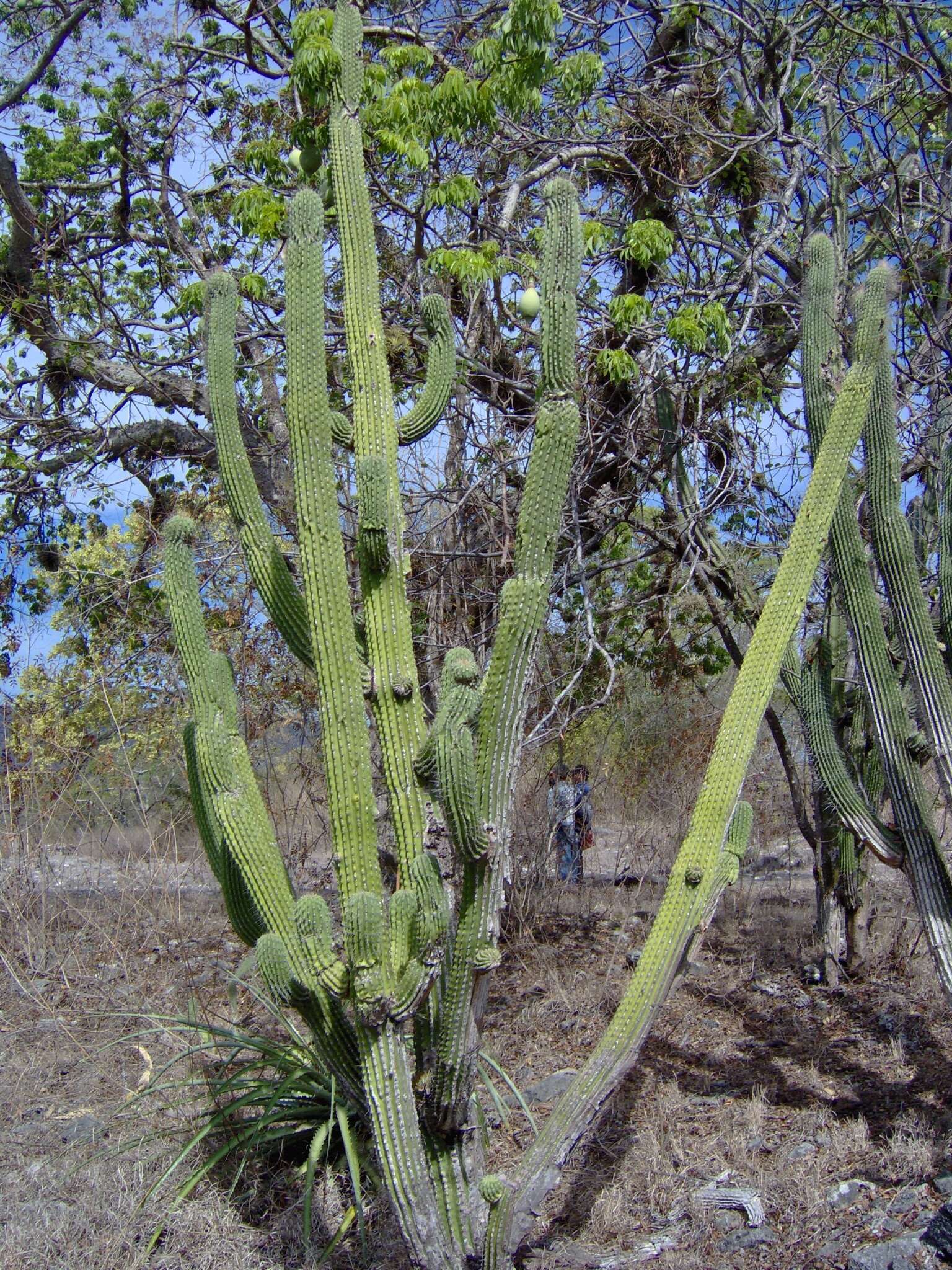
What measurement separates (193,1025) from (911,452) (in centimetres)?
515

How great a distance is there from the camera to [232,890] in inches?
150

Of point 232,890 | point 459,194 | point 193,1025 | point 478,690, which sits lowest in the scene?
point 193,1025

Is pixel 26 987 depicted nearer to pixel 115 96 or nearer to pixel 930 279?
pixel 115 96

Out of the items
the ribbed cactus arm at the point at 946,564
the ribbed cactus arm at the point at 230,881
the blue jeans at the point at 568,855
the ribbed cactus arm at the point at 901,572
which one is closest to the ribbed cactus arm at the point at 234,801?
the ribbed cactus arm at the point at 230,881

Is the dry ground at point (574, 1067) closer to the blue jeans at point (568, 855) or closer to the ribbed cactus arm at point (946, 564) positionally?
the blue jeans at point (568, 855)

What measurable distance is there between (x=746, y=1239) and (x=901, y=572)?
271 cm

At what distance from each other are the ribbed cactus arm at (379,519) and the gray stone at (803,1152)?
230cm

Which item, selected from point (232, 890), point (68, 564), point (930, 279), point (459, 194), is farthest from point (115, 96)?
point (232, 890)

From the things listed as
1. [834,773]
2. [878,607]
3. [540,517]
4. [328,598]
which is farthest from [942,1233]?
[328,598]

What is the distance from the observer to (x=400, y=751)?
3432mm

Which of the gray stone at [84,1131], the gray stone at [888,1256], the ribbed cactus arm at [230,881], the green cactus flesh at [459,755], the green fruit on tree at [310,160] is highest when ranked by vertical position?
the green fruit on tree at [310,160]

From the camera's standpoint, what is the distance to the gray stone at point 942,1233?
347 cm

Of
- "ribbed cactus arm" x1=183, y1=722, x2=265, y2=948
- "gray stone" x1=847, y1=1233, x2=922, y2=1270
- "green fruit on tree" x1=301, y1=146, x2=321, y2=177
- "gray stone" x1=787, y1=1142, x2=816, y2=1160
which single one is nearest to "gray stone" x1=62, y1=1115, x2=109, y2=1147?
"ribbed cactus arm" x1=183, y1=722, x2=265, y2=948

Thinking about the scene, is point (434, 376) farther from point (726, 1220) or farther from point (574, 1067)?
point (574, 1067)
